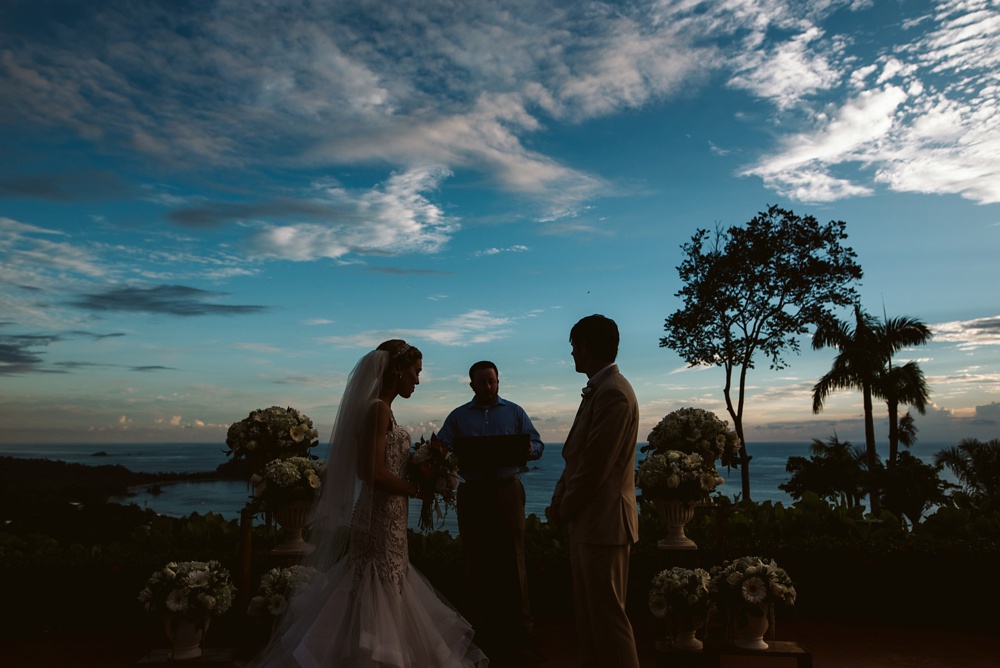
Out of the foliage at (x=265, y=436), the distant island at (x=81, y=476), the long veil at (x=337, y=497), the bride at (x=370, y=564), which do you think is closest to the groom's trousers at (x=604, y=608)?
the bride at (x=370, y=564)

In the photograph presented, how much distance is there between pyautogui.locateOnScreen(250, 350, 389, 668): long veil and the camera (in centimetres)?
473

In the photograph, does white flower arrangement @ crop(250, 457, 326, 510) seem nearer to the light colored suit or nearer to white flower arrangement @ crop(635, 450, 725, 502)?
the light colored suit

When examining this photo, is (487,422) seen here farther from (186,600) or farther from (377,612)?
(186,600)

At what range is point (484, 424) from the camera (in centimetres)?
659

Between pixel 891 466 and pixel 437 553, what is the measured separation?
24325mm

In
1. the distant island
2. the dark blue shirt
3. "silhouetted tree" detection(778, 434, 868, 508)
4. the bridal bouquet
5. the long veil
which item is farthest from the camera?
the distant island

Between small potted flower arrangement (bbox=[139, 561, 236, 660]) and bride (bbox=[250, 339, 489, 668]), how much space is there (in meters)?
0.56

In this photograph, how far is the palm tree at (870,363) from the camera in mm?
29844

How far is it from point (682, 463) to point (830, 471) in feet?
90.6

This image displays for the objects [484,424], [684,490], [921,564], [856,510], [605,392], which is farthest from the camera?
[856,510]

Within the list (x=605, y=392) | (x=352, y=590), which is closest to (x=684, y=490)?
(x=605, y=392)

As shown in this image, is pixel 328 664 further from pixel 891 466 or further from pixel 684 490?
pixel 891 466

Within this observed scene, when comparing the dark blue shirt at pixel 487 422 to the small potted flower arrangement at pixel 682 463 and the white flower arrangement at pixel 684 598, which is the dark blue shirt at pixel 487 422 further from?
the white flower arrangement at pixel 684 598

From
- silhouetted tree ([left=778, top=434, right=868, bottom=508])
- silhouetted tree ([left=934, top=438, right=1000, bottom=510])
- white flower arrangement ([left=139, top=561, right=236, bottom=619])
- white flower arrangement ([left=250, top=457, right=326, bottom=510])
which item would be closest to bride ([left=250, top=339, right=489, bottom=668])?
white flower arrangement ([left=250, top=457, right=326, bottom=510])
